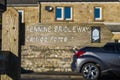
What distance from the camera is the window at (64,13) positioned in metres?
48.0

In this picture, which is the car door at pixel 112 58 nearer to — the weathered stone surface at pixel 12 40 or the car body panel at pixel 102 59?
the car body panel at pixel 102 59

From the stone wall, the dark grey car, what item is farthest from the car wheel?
the stone wall

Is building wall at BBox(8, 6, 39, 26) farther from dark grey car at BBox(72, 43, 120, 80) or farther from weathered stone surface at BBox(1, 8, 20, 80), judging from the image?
weathered stone surface at BBox(1, 8, 20, 80)

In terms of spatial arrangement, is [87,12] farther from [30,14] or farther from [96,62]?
[96,62]

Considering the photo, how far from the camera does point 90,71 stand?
59.2ft

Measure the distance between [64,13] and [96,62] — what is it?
1187 inches

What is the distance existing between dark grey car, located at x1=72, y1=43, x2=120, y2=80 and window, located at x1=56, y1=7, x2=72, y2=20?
2968 centimetres

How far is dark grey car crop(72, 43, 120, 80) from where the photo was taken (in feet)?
59.1

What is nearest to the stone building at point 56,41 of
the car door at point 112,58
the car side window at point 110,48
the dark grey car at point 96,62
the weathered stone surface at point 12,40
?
the dark grey car at point 96,62

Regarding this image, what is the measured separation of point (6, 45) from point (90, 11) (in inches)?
1556

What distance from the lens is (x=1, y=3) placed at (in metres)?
45.2

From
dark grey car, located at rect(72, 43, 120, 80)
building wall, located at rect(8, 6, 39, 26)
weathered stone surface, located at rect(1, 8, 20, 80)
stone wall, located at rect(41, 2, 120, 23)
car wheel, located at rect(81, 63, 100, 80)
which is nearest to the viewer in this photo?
weathered stone surface, located at rect(1, 8, 20, 80)

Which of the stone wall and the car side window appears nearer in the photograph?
the car side window

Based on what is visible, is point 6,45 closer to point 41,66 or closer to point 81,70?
point 81,70
